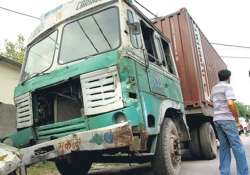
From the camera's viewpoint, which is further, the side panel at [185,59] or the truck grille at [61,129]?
the side panel at [185,59]

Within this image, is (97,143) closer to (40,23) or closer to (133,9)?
(133,9)

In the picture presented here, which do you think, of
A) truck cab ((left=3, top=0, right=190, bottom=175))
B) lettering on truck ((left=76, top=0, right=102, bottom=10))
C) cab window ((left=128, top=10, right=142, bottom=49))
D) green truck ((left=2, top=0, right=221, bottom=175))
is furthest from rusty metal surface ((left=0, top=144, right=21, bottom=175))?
lettering on truck ((left=76, top=0, right=102, bottom=10))

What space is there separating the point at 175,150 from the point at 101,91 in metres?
1.78

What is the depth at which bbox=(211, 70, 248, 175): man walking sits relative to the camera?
566 centimetres

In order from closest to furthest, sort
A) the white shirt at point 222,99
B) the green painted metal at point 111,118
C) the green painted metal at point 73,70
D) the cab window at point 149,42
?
the green painted metal at point 111,118 → the green painted metal at point 73,70 → the white shirt at point 222,99 → the cab window at point 149,42

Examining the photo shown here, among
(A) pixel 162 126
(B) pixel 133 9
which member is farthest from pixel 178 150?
(B) pixel 133 9

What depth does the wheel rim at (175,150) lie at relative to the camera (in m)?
5.94

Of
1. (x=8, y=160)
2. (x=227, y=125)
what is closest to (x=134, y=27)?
(x=227, y=125)

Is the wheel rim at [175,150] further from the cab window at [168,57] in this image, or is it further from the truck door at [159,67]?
the cab window at [168,57]

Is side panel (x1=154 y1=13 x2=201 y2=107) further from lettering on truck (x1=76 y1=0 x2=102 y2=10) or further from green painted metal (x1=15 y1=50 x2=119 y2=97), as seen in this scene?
green painted metal (x1=15 y1=50 x2=119 y2=97)

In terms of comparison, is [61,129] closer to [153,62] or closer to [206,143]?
[153,62]

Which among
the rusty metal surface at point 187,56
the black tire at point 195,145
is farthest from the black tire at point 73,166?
the black tire at point 195,145

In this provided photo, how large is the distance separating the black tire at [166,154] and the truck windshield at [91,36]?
1433 mm

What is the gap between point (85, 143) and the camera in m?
4.77
